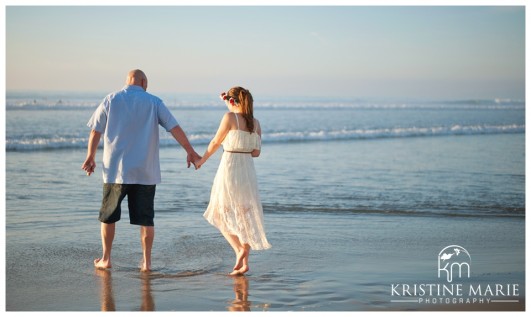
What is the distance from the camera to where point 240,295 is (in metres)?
5.95

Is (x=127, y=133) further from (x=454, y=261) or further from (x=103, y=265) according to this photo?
(x=454, y=261)

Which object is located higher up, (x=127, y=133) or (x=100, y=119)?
(x=100, y=119)

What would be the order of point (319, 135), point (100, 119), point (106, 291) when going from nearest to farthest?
point (106, 291), point (100, 119), point (319, 135)

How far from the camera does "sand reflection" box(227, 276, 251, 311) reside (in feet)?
18.4

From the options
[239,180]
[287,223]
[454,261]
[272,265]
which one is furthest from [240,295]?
[287,223]

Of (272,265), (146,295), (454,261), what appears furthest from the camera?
(454,261)

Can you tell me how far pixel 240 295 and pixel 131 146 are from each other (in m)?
1.58

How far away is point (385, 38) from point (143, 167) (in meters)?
25.3

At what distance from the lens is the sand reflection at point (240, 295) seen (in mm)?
5617

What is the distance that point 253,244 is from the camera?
6852 mm

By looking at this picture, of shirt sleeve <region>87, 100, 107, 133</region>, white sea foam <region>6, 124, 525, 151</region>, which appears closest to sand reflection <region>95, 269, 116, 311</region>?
shirt sleeve <region>87, 100, 107, 133</region>

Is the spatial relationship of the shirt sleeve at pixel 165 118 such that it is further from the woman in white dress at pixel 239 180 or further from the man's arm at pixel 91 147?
the man's arm at pixel 91 147

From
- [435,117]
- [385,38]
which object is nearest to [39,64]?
[385,38]

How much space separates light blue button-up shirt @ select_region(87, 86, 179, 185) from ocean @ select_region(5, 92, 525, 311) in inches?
33.0
